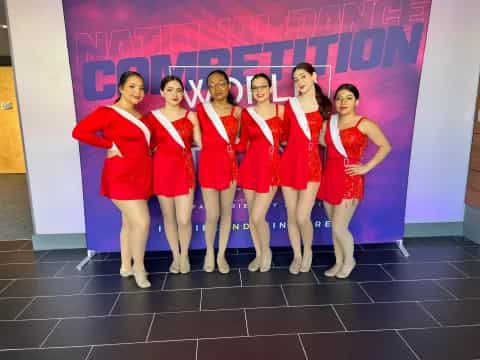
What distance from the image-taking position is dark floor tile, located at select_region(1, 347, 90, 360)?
6.35ft

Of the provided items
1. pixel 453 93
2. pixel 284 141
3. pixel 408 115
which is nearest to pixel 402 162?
pixel 408 115

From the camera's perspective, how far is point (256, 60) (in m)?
2.95

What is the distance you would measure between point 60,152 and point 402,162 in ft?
9.49

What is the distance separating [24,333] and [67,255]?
120 cm

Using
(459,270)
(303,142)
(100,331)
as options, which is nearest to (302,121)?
(303,142)

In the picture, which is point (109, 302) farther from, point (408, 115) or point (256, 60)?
point (408, 115)

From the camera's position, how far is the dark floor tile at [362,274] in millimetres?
2744

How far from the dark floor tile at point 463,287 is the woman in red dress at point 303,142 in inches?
42.9

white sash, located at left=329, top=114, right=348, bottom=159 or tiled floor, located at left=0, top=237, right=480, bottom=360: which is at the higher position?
white sash, located at left=329, top=114, right=348, bottom=159

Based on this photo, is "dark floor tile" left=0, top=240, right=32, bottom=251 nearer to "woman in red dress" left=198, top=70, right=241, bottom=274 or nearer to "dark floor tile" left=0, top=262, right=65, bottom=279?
"dark floor tile" left=0, top=262, right=65, bottom=279

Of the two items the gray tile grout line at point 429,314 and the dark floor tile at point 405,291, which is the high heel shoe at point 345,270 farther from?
the gray tile grout line at point 429,314

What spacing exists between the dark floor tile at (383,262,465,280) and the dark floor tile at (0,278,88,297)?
233 cm

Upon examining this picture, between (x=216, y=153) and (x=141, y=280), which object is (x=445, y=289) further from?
(x=141, y=280)

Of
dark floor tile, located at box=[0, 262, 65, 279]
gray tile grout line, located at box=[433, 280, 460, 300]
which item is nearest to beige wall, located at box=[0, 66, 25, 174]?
dark floor tile, located at box=[0, 262, 65, 279]
